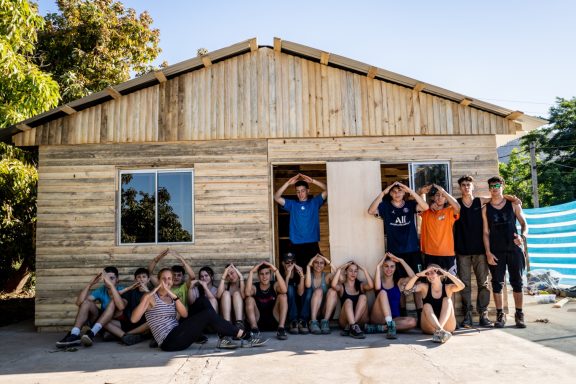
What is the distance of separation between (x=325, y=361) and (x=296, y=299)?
204 cm

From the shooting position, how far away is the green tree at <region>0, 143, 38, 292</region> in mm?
9922

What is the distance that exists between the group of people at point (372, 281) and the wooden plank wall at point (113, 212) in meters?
0.42

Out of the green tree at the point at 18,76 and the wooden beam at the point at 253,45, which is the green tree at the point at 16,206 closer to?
the green tree at the point at 18,76

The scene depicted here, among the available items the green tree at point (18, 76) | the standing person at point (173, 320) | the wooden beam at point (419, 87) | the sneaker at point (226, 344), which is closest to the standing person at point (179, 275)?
the standing person at point (173, 320)

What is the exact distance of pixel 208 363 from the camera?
5430 millimetres

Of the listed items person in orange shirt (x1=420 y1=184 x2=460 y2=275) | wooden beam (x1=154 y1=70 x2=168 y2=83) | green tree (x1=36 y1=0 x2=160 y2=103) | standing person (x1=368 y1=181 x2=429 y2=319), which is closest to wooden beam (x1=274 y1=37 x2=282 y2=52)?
wooden beam (x1=154 y1=70 x2=168 y2=83)

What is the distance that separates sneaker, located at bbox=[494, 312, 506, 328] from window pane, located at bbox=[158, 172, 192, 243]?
197 inches

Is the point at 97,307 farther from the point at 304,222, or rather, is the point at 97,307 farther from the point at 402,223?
the point at 402,223

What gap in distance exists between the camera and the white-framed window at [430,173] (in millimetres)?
8195

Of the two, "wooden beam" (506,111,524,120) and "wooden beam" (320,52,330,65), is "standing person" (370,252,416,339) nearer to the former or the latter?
"wooden beam" (506,111,524,120)

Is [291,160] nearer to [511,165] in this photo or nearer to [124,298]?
[124,298]

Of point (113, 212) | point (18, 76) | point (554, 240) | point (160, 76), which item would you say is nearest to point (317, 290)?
point (113, 212)

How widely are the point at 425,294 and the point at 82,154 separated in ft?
19.6

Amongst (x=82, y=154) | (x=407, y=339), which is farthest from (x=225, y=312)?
(x=82, y=154)
